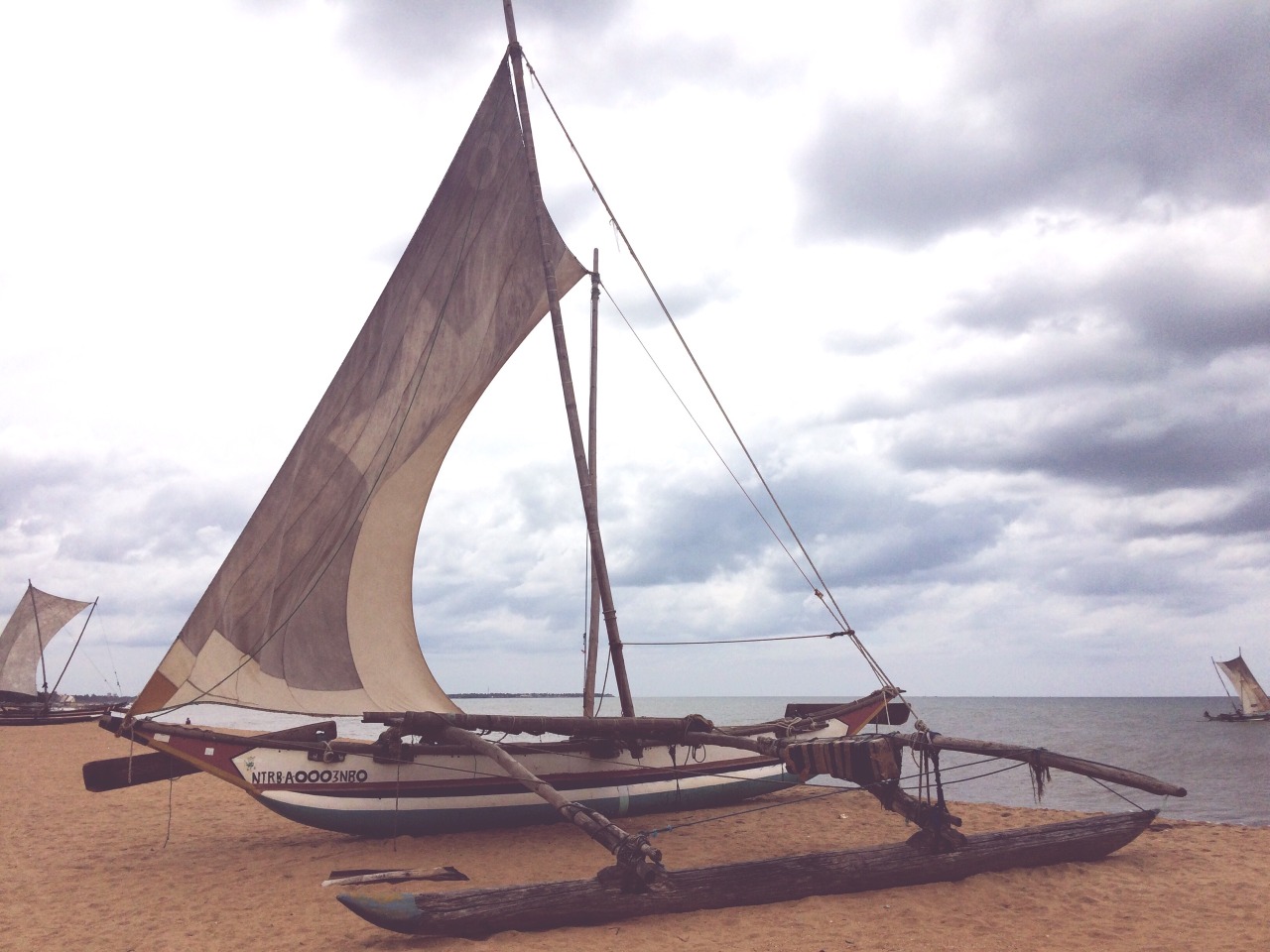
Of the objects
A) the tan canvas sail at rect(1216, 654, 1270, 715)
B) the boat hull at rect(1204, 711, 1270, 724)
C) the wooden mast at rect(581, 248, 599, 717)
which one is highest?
the wooden mast at rect(581, 248, 599, 717)

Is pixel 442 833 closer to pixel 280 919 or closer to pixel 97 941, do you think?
pixel 280 919

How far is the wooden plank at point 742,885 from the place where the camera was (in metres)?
7.89

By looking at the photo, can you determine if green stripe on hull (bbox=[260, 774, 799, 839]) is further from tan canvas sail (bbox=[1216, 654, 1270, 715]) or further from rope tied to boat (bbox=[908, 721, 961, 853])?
tan canvas sail (bbox=[1216, 654, 1270, 715])

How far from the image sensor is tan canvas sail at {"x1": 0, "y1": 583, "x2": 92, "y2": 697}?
55.1 m

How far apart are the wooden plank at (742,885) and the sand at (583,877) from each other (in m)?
0.14

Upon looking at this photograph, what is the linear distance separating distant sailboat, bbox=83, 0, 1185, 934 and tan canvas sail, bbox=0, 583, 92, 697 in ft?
179

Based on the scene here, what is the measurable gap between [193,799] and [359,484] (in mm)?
10373

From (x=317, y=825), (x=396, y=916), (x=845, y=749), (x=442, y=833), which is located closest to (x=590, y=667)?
(x=442, y=833)

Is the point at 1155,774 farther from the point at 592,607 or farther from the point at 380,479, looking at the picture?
the point at 380,479

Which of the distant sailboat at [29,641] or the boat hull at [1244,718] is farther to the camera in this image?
the boat hull at [1244,718]

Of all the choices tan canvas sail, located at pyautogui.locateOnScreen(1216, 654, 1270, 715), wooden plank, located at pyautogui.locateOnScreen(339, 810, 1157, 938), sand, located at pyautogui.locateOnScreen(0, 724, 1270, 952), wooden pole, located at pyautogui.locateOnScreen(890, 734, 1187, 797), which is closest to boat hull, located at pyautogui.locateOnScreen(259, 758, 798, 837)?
sand, located at pyautogui.locateOnScreen(0, 724, 1270, 952)

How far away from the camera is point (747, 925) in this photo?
27.9ft

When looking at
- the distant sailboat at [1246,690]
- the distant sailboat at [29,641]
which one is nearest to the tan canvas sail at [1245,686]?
the distant sailboat at [1246,690]

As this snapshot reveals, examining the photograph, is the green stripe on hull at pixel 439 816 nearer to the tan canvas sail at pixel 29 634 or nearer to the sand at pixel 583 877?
the sand at pixel 583 877
